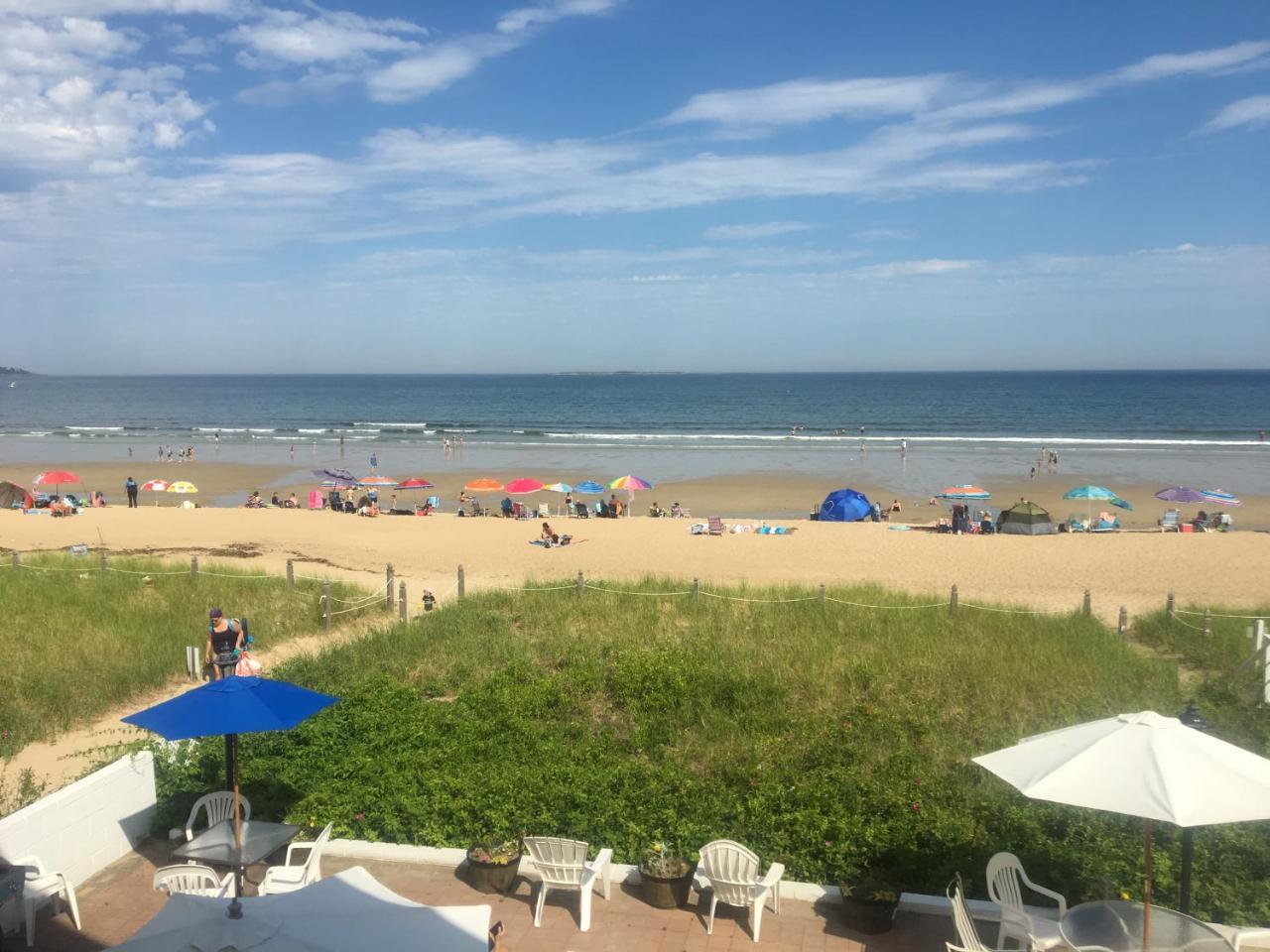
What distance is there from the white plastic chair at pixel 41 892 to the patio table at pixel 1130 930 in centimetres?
656

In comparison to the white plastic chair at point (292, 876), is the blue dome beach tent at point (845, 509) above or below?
below

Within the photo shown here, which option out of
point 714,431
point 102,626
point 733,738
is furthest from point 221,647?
point 714,431

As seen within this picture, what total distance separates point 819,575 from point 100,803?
17.1 metres

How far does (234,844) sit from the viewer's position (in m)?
7.24

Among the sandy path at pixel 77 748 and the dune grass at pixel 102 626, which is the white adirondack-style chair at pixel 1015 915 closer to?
the sandy path at pixel 77 748

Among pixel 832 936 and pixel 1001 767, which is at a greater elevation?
pixel 1001 767

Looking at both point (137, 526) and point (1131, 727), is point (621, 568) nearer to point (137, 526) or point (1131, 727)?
point (137, 526)

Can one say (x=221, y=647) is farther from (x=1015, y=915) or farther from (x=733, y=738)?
(x=1015, y=915)

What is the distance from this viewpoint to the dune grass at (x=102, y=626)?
12.1m

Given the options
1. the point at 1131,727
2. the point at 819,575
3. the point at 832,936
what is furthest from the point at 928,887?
the point at 819,575

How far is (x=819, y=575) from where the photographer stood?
22859 millimetres

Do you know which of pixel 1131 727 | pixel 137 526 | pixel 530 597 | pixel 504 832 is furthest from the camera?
pixel 137 526

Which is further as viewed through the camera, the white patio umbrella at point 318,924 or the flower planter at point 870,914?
the flower planter at point 870,914

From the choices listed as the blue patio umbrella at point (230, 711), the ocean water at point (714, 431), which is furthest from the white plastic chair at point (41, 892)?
the ocean water at point (714, 431)
